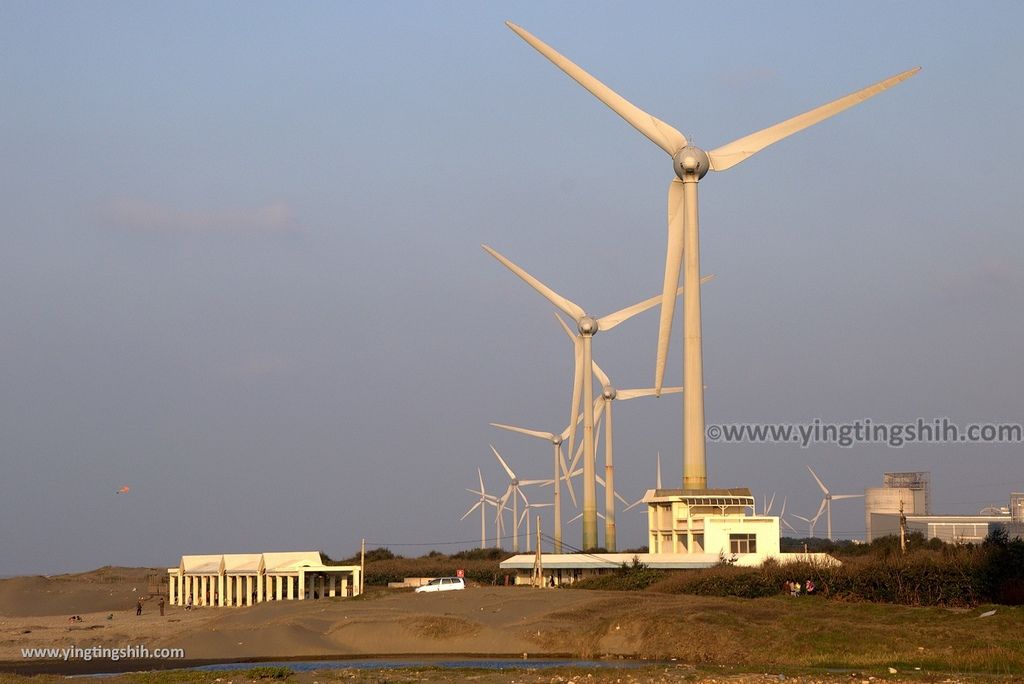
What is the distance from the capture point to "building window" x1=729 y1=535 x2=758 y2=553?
3280 inches

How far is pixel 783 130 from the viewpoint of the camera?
2980 inches

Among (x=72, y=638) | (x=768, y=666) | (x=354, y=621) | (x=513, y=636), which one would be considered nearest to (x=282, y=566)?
(x=72, y=638)

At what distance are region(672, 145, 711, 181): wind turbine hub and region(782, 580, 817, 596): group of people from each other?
88.0 ft

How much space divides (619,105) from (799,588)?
30.7m

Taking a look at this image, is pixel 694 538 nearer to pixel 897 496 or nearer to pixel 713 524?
pixel 713 524

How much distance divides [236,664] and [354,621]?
881cm

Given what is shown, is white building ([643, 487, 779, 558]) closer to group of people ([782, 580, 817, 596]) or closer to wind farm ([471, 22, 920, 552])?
wind farm ([471, 22, 920, 552])

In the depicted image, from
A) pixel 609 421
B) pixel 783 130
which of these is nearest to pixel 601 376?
pixel 609 421

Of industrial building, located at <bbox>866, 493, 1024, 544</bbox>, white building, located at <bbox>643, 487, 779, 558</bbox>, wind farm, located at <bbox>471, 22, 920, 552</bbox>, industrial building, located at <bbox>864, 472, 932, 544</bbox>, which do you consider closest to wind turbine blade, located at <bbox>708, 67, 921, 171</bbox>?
wind farm, located at <bbox>471, 22, 920, 552</bbox>

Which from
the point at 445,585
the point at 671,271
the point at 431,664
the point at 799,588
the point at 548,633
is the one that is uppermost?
the point at 671,271

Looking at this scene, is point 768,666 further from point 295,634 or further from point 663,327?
point 663,327

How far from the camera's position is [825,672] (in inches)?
1572

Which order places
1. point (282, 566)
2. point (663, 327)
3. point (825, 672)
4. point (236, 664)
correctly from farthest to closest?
point (282, 566) < point (663, 327) < point (236, 664) < point (825, 672)

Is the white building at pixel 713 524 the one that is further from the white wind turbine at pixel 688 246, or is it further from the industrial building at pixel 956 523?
the industrial building at pixel 956 523
